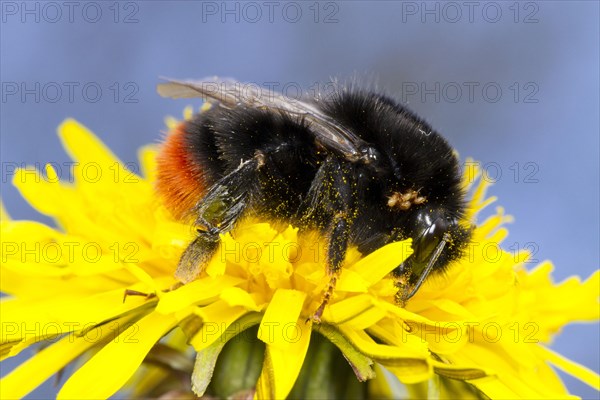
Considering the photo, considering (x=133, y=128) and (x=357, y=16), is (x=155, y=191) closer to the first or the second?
(x=133, y=128)

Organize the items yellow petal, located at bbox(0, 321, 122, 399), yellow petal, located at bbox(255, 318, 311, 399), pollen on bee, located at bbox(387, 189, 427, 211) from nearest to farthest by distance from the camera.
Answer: yellow petal, located at bbox(255, 318, 311, 399), pollen on bee, located at bbox(387, 189, 427, 211), yellow petal, located at bbox(0, 321, 122, 399)

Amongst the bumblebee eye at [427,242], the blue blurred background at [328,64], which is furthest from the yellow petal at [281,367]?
the blue blurred background at [328,64]

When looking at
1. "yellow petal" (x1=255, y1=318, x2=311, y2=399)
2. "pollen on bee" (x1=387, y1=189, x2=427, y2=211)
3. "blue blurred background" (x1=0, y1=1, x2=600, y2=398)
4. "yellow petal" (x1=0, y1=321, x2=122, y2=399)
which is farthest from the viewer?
"blue blurred background" (x1=0, y1=1, x2=600, y2=398)

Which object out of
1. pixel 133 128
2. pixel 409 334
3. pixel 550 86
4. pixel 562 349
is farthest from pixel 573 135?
pixel 409 334

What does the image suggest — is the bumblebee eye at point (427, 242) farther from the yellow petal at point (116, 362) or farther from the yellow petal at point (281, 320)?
the yellow petal at point (116, 362)

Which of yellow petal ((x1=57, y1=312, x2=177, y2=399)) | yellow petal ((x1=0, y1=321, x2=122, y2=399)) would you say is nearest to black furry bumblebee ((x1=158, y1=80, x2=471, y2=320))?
A: yellow petal ((x1=57, y1=312, x2=177, y2=399))

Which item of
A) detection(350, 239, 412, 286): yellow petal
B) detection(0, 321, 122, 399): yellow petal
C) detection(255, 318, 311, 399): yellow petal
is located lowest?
detection(0, 321, 122, 399): yellow petal

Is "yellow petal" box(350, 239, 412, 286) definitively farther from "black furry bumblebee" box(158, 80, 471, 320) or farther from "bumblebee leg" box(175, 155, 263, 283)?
"bumblebee leg" box(175, 155, 263, 283)
